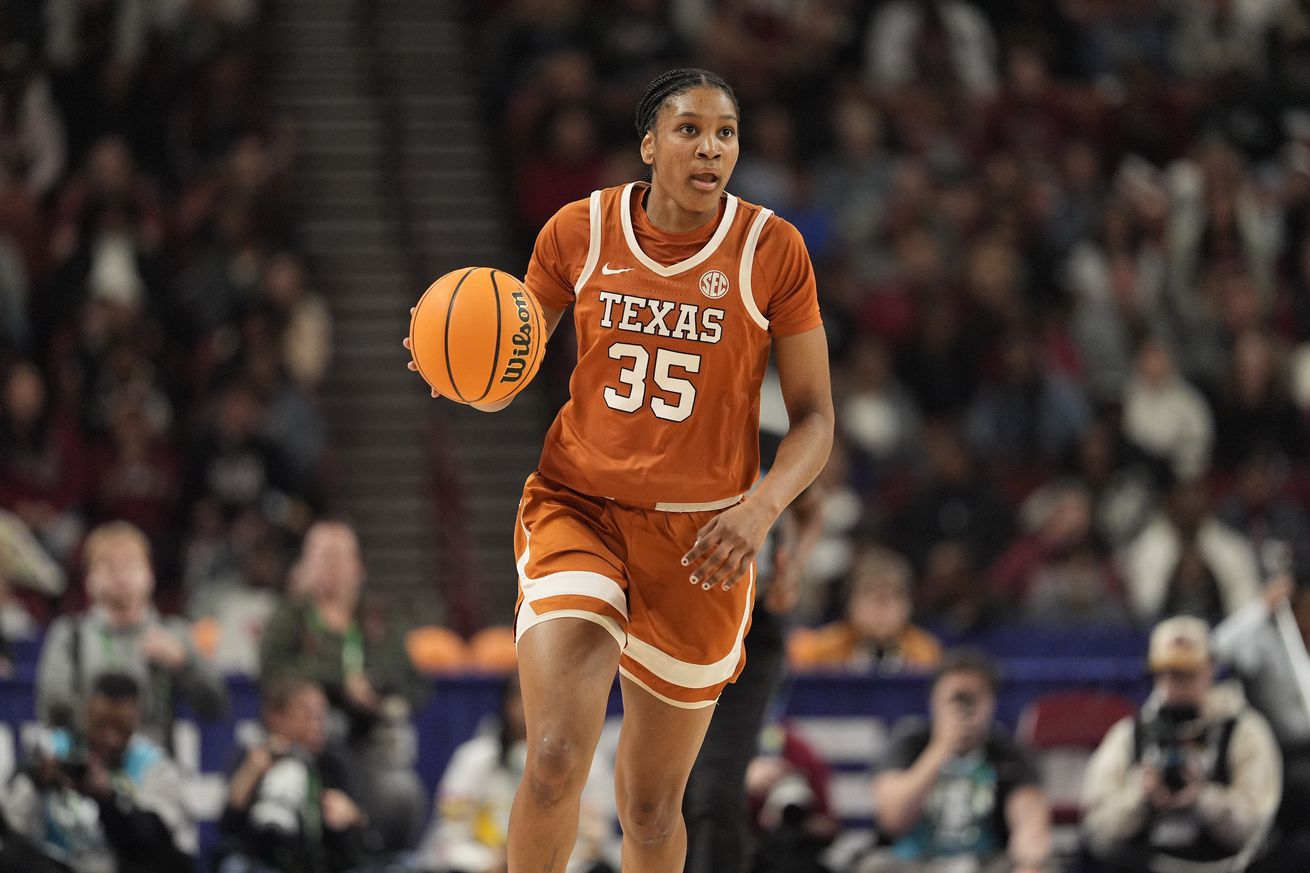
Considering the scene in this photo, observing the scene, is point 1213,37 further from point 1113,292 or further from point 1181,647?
point 1181,647

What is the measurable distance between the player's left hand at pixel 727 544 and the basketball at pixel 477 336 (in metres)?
0.74

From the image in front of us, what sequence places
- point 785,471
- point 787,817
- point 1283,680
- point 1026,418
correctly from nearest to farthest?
point 785,471, point 787,817, point 1283,680, point 1026,418

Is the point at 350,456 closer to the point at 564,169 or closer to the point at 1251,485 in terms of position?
the point at 564,169

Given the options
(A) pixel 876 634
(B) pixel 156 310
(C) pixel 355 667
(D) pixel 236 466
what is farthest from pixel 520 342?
(B) pixel 156 310

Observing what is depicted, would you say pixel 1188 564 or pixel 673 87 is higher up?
pixel 673 87

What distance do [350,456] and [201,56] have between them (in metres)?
3.19

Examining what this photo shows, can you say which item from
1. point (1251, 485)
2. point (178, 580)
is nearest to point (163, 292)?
point (178, 580)

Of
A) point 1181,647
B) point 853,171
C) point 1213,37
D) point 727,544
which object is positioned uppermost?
point 1213,37

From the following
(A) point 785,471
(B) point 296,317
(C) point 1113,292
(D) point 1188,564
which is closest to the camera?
(A) point 785,471

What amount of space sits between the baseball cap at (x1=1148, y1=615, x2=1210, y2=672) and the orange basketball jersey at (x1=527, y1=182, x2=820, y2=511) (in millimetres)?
3463

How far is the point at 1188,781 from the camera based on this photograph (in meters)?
8.35

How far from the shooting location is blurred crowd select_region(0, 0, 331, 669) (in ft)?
40.3

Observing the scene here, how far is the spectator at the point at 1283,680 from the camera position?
8.54 metres

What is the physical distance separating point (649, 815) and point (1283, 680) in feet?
13.7
